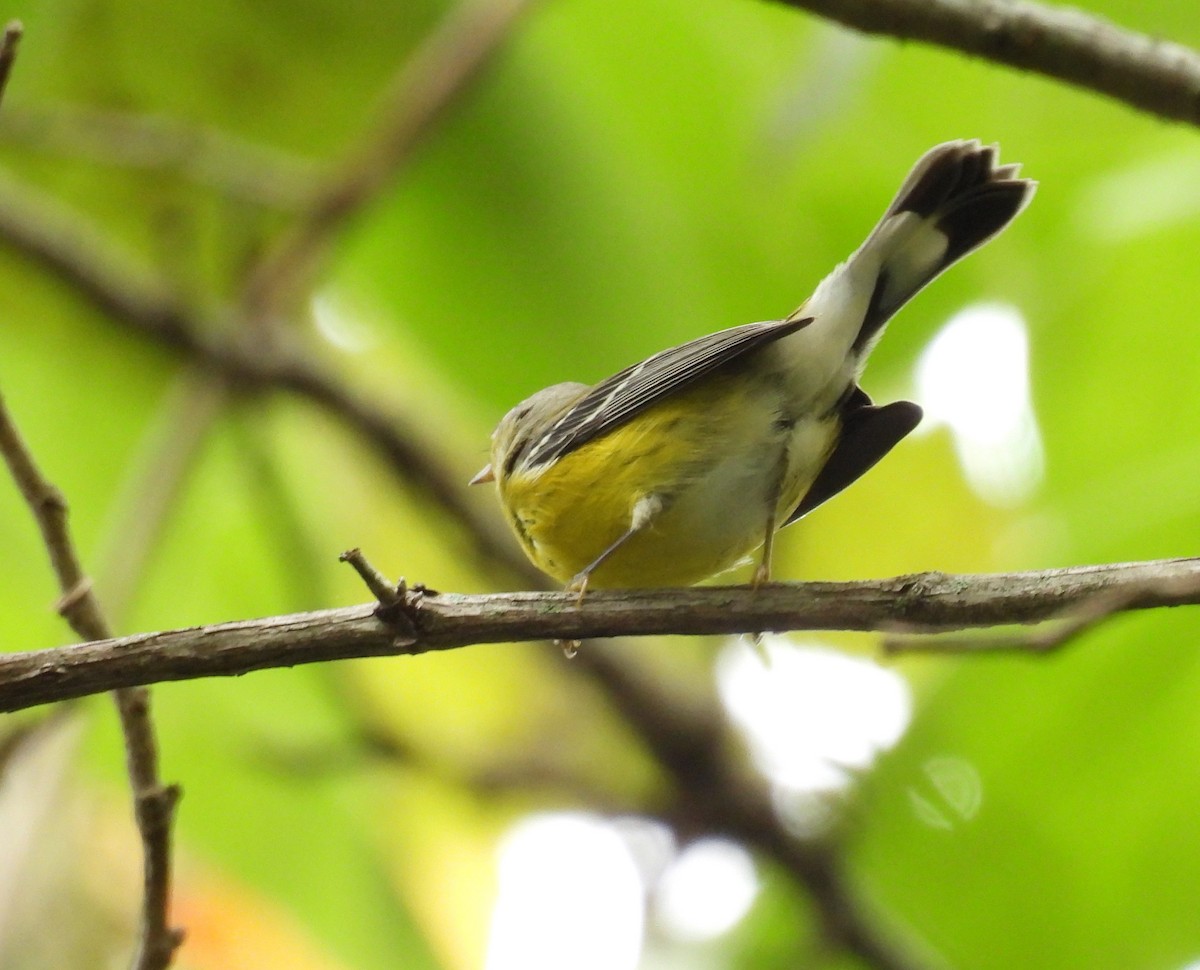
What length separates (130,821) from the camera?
4.77m

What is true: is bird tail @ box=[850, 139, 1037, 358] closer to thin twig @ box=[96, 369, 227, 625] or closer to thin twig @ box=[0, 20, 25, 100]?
thin twig @ box=[0, 20, 25, 100]

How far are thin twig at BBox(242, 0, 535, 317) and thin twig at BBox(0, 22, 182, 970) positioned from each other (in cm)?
258

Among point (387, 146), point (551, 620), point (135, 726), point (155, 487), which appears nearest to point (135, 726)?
point (135, 726)

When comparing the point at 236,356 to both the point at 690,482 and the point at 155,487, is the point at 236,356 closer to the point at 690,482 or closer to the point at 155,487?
the point at 155,487

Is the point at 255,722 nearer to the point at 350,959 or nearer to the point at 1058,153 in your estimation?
the point at 350,959

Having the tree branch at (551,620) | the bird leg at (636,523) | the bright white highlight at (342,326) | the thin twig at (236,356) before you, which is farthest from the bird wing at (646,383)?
the bright white highlight at (342,326)

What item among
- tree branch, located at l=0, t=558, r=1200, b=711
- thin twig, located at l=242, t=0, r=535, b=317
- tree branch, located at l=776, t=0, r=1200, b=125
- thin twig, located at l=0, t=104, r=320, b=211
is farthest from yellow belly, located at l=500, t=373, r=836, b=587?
thin twig, located at l=0, t=104, r=320, b=211

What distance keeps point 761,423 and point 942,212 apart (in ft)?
2.07

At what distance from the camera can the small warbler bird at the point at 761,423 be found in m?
3.02

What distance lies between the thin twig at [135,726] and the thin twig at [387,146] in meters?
2.58

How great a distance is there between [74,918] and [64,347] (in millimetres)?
2496

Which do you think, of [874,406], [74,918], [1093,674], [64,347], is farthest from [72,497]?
[1093,674]

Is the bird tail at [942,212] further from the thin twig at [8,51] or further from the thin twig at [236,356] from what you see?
the thin twig at [236,356]

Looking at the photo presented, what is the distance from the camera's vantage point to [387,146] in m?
4.60
